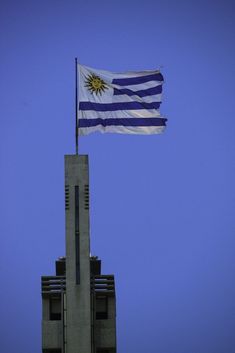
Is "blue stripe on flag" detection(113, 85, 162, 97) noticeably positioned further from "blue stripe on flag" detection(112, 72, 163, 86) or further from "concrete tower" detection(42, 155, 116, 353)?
"concrete tower" detection(42, 155, 116, 353)

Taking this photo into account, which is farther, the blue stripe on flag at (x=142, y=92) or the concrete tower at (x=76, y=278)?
the concrete tower at (x=76, y=278)

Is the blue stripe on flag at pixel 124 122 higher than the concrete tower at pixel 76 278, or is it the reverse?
the blue stripe on flag at pixel 124 122

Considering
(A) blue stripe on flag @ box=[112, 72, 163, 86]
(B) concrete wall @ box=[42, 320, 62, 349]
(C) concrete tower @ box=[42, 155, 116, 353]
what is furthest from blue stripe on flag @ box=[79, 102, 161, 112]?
(B) concrete wall @ box=[42, 320, 62, 349]

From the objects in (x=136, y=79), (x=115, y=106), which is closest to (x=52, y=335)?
(x=115, y=106)

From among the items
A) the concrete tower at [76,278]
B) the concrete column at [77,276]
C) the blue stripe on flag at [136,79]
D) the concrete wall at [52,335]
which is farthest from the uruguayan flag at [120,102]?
the concrete wall at [52,335]

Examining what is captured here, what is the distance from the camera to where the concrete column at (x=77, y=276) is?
53188 mm

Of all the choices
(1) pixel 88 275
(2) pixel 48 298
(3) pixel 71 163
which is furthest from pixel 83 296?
(3) pixel 71 163

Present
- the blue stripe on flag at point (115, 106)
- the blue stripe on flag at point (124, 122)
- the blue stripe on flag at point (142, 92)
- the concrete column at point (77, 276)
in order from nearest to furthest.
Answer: the blue stripe on flag at point (124, 122), the blue stripe on flag at point (115, 106), the blue stripe on flag at point (142, 92), the concrete column at point (77, 276)

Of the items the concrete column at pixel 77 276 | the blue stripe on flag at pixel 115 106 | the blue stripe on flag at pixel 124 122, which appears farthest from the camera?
the concrete column at pixel 77 276

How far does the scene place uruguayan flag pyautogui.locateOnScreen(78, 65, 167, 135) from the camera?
5138cm

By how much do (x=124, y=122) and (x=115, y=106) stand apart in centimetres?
129

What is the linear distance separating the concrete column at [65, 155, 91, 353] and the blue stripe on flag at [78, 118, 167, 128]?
525cm

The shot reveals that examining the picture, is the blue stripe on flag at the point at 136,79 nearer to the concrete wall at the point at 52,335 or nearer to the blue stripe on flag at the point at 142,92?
the blue stripe on flag at the point at 142,92

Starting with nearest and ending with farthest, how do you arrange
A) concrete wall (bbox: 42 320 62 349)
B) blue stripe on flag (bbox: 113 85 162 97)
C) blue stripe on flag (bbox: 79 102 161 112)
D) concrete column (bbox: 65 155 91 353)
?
1. blue stripe on flag (bbox: 79 102 161 112)
2. blue stripe on flag (bbox: 113 85 162 97)
3. concrete column (bbox: 65 155 91 353)
4. concrete wall (bbox: 42 320 62 349)
